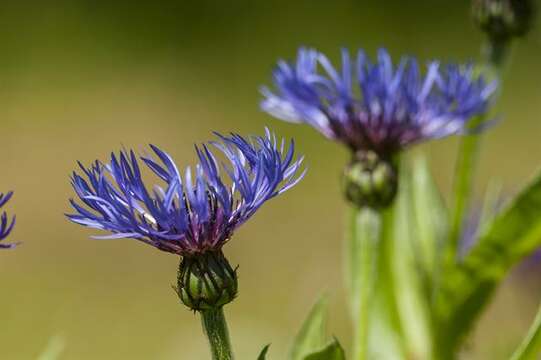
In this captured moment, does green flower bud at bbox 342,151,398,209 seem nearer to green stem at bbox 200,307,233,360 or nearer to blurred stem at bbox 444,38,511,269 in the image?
blurred stem at bbox 444,38,511,269

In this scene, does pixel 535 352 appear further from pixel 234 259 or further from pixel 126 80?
pixel 126 80

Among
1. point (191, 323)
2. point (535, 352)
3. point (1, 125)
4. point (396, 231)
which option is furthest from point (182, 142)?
point (535, 352)

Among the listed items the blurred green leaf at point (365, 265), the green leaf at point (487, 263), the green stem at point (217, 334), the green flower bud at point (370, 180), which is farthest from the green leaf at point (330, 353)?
the green leaf at point (487, 263)

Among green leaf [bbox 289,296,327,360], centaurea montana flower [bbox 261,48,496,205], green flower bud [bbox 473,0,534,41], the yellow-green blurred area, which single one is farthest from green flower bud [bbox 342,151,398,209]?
the yellow-green blurred area

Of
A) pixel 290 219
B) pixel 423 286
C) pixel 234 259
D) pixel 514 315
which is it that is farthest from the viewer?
pixel 290 219

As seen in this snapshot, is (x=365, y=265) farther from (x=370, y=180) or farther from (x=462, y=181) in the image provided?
(x=462, y=181)

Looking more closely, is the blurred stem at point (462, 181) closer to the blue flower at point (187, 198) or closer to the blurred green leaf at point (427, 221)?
the blurred green leaf at point (427, 221)
